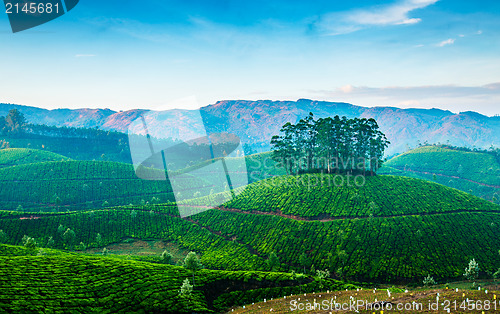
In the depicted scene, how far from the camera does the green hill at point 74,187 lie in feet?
433

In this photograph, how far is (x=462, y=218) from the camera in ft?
279

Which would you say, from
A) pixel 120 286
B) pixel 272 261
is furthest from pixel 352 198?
pixel 120 286

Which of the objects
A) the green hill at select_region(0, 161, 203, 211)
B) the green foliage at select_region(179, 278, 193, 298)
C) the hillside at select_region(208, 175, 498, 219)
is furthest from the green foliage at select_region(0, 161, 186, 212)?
the green foliage at select_region(179, 278, 193, 298)

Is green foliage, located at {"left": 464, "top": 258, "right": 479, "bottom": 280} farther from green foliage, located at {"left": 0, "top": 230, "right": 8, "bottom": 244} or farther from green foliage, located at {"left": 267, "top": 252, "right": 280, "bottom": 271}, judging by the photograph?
green foliage, located at {"left": 0, "top": 230, "right": 8, "bottom": 244}

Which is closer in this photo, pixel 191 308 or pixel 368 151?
pixel 191 308

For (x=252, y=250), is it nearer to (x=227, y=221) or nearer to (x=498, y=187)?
(x=227, y=221)

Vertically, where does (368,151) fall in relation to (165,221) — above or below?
above

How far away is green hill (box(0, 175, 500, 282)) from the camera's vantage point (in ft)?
234

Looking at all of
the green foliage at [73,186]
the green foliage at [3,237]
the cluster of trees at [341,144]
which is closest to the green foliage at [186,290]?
the green foliage at [3,237]

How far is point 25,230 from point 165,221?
4043 centimetres

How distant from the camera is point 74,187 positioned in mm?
141750

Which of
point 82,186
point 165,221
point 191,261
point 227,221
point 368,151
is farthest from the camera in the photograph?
point 82,186

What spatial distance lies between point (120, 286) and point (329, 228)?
55054 mm

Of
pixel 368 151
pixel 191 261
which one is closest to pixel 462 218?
pixel 368 151
